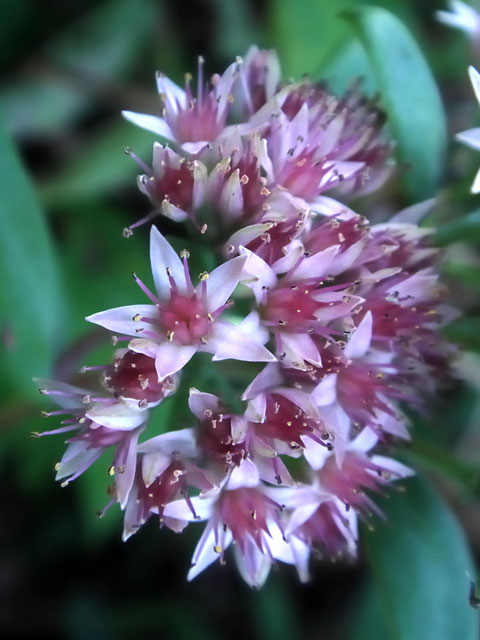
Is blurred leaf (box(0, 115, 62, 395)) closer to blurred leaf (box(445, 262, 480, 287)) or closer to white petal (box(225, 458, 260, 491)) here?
white petal (box(225, 458, 260, 491))

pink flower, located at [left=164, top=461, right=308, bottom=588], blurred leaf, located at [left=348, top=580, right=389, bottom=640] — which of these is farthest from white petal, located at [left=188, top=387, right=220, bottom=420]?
blurred leaf, located at [left=348, top=580, right=389, bottom=640]

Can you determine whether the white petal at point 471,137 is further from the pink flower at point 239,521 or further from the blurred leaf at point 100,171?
the blurred leaf at point 100,171

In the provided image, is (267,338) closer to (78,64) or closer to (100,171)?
(100,171)

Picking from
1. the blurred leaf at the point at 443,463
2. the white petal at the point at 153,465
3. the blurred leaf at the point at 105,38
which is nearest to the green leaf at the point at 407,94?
the blurred leaf at the point at 443,463

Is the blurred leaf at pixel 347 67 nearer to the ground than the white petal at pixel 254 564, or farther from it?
farther from it

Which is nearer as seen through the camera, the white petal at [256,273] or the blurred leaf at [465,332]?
the white petal at [256,273]

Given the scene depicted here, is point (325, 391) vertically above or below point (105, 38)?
below

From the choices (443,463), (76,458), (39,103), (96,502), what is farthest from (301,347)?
(39,103)
